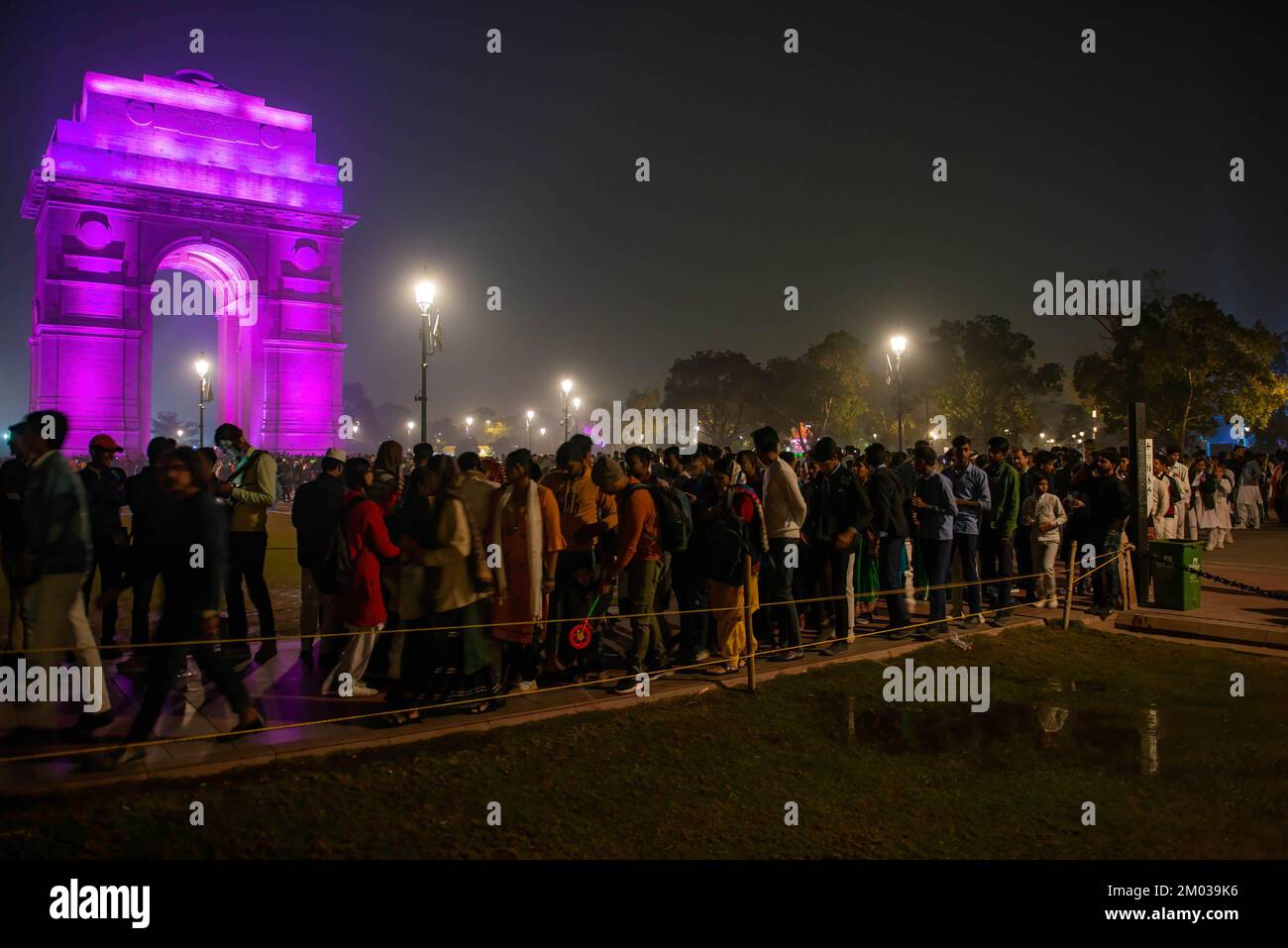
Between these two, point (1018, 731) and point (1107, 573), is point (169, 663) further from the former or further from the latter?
point (1107, 573)

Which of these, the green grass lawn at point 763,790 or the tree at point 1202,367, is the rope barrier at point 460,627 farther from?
the tree at point 1202,367

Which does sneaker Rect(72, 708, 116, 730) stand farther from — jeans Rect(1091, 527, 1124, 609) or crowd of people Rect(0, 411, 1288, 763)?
jeans Rect(1091, 527, 1124, 609)

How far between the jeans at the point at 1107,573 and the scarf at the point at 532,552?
283 inches

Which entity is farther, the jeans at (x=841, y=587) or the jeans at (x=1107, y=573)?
the jeans at (x=1107, y=573)

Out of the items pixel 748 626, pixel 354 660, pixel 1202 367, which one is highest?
pixel 1202 367

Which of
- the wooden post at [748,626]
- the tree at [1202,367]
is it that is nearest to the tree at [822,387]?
the tree at [1202,367]

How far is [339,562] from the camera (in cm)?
686

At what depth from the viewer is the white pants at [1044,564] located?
10.7 m

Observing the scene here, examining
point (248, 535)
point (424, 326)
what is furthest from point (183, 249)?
point (248, 535)

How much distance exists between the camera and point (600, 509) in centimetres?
764

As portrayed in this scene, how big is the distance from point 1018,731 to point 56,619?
659 centimetres

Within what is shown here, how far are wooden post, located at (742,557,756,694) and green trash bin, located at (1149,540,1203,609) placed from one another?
5898 mm
